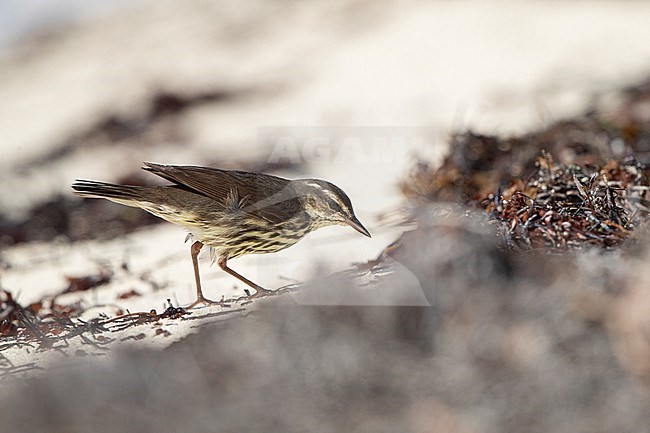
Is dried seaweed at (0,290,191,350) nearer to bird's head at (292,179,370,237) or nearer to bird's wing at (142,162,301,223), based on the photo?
bird's wing at (142,162,301,223)

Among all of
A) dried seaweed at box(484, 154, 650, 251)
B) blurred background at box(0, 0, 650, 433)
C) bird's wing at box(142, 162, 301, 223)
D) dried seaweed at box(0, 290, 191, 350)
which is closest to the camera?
blurred background at box(0, 0, 650, 433)

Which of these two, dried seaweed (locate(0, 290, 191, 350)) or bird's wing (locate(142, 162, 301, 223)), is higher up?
bird's wing (locate(142, 162, 301, 223))

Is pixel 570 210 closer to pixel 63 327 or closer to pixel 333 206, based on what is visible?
pixel 333 206

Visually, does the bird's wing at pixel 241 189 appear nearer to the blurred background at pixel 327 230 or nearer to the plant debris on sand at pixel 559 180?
the blurred background at pixel 327 230

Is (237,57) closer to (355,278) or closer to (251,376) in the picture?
(355,278)

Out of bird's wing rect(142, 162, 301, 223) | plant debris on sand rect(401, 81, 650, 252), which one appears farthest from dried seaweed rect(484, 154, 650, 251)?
bird's wing rect(142, 162, 301, 223)

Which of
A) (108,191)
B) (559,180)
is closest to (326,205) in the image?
(108,191)

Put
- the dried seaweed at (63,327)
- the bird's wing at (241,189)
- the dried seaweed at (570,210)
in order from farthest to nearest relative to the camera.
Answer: the bird's wing at (241,189), the dried seaweed at (570,210), the dried seaweed at (63,327)

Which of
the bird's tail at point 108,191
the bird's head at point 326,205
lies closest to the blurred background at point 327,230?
the bird's head at point 326,205

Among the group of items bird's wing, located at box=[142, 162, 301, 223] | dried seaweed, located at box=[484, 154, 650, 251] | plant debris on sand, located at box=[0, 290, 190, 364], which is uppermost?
bird's wing, located at box=[142, 162, 301, 223]
